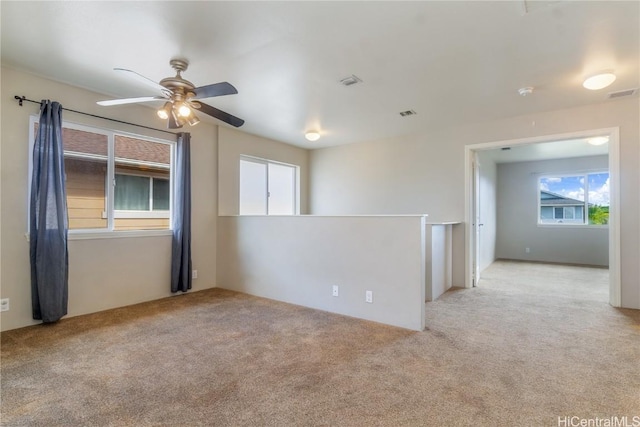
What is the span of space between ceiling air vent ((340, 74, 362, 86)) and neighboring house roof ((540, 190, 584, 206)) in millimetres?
6703

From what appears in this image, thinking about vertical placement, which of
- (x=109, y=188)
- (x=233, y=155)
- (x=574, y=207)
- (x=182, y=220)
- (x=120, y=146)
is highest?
(x=233, y=155)

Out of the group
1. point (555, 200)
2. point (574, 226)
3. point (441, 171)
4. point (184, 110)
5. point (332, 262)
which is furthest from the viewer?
point (555, 200)

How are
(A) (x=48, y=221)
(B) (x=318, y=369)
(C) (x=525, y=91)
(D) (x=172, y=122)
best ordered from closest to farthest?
(B) (x=318, y=369)
(D) (x=172, y=122)
(A) (x=48, y=221)
(C) (x=525, y=91)

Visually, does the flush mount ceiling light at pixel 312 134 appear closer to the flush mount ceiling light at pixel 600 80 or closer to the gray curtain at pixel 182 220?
the gray curtain at pixel 182 220

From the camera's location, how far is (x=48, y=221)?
306 cm

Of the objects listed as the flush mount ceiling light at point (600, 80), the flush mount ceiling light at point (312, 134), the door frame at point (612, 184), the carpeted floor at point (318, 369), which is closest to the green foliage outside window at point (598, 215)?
the door frame at point (612, 184)

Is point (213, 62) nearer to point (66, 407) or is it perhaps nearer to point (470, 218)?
point (66, 407)

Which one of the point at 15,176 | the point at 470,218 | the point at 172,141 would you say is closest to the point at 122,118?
the point at 172,141

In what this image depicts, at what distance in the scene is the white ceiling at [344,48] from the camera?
2088mm

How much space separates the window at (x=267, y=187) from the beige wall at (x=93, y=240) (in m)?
0.67

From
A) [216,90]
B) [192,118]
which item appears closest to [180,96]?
[192,118]

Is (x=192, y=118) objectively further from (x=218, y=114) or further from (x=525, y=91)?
(x=525, y=91)

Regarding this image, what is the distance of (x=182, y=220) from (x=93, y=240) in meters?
1.01

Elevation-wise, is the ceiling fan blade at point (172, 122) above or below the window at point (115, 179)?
above
